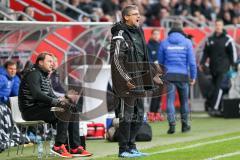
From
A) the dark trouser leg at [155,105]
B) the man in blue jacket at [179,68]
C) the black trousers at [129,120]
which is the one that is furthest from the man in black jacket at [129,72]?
the dark trouser leg at [155,105]

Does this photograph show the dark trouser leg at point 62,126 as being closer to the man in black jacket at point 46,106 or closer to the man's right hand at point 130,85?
the man in black jacket at point 46,106

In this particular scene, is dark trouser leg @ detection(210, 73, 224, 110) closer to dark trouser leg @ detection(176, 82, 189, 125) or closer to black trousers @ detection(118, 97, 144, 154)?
dark trouser leg @ detection(176, 82, 189, 125)

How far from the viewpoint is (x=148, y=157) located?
1328 cm

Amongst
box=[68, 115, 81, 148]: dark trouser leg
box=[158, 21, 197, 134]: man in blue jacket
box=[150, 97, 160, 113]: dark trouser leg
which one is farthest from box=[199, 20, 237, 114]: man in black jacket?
box=[68, 115, 81, 148]: dark trouser leg

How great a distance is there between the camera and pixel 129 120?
13195mm

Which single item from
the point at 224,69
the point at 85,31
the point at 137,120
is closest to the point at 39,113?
the point at 137,120

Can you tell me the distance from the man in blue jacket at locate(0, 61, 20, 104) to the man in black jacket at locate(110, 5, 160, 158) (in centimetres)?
356

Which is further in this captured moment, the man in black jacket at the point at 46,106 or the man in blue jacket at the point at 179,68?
the man in blue jacket at the point at 179,68

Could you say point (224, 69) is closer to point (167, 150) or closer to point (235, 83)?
point (235, 83)

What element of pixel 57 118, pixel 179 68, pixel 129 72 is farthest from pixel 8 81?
pixel 129 72

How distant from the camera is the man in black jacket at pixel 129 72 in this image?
1312cm

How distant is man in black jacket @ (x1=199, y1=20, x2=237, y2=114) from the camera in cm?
2152

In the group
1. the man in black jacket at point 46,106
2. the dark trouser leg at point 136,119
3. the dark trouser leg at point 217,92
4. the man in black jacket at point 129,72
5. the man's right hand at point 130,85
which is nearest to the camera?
the man's right hand at point 130,85

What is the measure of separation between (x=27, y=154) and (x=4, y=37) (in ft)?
10.9
